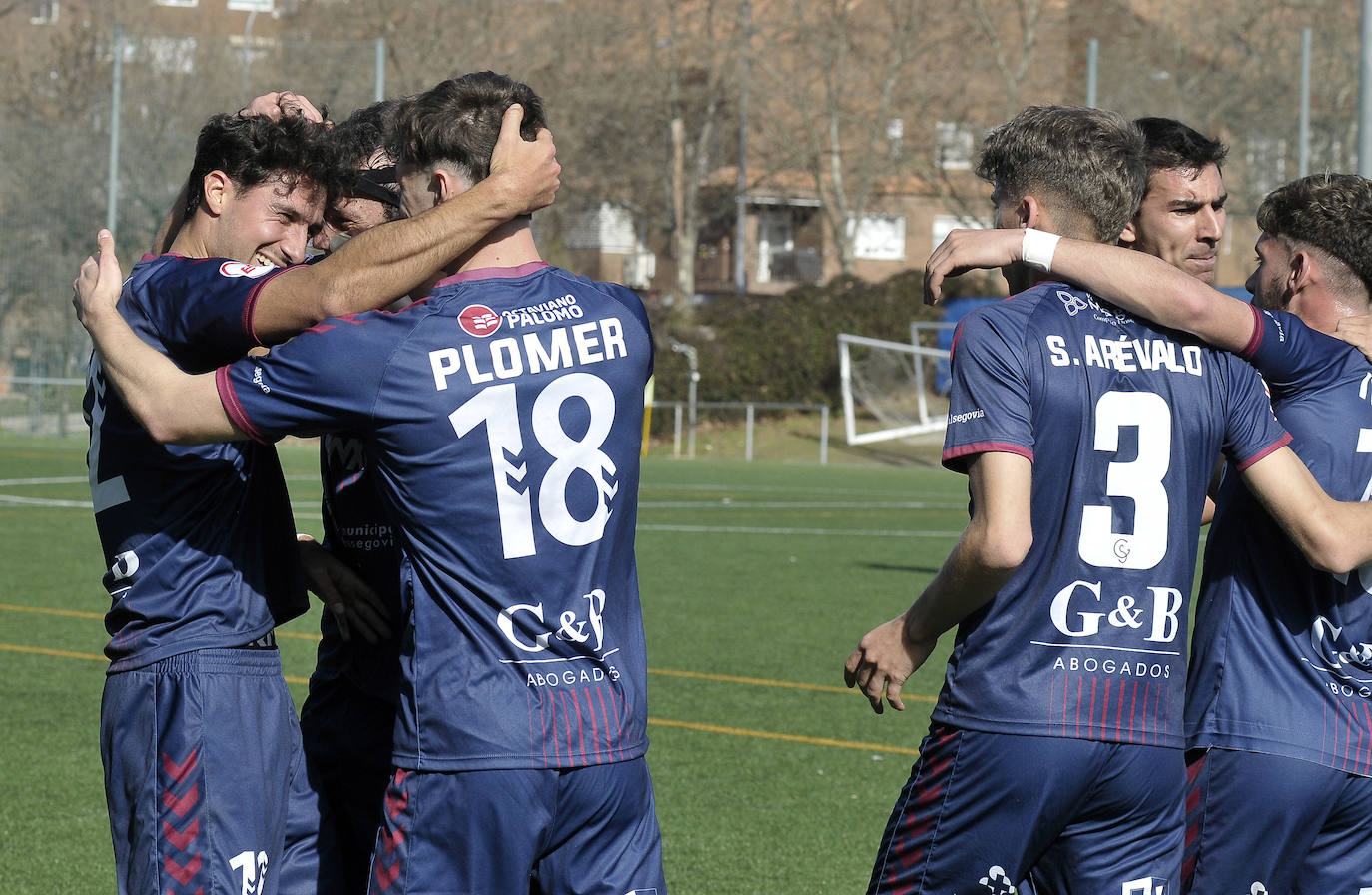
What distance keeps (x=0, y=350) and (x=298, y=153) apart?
3180 centimetres

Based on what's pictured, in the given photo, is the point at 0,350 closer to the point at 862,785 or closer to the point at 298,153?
the point at 862,785

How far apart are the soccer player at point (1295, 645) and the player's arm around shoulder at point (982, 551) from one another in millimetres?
471

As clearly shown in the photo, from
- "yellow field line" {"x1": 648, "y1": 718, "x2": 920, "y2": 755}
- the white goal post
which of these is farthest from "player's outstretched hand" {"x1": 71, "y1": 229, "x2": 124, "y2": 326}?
the white goal post

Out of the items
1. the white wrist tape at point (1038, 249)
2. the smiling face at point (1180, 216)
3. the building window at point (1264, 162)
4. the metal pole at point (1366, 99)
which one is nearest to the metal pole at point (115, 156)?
the metal pole at point (1366, 99)

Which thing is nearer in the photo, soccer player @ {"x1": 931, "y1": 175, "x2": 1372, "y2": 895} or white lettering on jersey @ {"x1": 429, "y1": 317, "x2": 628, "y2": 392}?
white lettering on jersey @ {"x1": 429, "y1": 317, "x2": 628, "y2": 392}

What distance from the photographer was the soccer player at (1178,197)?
3732 millimetres

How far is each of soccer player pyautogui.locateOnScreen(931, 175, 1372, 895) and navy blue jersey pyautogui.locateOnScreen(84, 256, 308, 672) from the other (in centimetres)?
156

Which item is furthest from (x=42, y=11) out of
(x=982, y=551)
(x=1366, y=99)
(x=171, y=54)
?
(x=982, y=551)

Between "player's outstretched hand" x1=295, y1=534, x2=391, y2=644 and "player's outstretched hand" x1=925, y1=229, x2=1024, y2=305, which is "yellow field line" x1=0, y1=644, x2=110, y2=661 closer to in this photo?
"player's outstretched hand" x1=295, y1=534, x2=391, y2=644

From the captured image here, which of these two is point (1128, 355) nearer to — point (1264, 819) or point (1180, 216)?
point (1180, 216)

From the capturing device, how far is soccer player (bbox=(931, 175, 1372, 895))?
3.30 metres

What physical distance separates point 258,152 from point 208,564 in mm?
899

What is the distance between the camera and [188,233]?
140 inches

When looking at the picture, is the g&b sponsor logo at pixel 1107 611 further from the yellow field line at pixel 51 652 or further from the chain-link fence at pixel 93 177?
the chain-link fence at pixel 93 177
